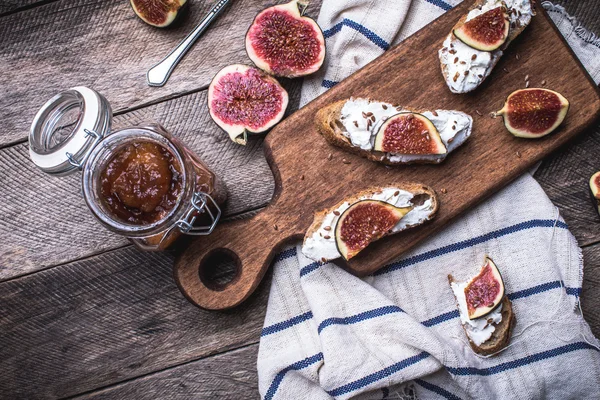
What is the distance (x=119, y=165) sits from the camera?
2.26 metres

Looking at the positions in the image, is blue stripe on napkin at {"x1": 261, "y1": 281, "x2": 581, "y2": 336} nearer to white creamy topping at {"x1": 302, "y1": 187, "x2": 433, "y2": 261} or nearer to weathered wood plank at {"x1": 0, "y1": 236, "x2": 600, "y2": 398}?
weathered wood plank at {"x1": 0, "y1": 236, "x2": 600, "y2": 398}

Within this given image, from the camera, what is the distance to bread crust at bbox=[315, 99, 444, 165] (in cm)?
252

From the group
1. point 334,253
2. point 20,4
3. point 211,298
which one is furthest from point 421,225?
point 20,4

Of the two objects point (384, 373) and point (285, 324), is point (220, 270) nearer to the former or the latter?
point (285, 324)

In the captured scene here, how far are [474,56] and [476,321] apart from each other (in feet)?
3.99

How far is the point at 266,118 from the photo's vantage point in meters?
2.68

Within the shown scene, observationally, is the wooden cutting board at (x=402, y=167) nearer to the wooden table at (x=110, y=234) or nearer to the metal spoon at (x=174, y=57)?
the wooden table at (x=110, y=234)

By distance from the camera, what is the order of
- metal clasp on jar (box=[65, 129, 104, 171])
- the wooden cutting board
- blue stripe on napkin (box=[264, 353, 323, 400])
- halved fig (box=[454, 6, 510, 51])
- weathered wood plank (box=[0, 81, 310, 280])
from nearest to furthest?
metal clasp on jar (box=[65, 129, 104, 171]) < halved fig (box=[454, 6, 510, 51]) < the wooden cutting board < blue stripe on napkin (box=[264, 353, 323, 400]) < weathered wood plank (box=[0, 81, 310, 280])

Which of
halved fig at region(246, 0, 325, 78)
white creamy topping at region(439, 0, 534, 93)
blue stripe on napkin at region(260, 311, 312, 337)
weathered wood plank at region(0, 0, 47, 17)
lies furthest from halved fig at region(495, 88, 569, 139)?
weathered wood plank at region(0, 0, 47, 17)

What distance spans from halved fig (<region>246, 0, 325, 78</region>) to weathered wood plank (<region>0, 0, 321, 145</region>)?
0.13 m

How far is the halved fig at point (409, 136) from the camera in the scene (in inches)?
96.0

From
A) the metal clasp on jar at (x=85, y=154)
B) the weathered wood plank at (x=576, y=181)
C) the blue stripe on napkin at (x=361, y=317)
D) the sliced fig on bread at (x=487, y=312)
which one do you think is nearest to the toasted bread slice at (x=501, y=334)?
the sliced fig on bread at (x=487, y=312)

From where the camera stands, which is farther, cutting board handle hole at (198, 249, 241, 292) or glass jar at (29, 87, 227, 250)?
cutting board handle hole at (198, 249, 241, 292)

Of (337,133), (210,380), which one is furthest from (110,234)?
(337,133)
